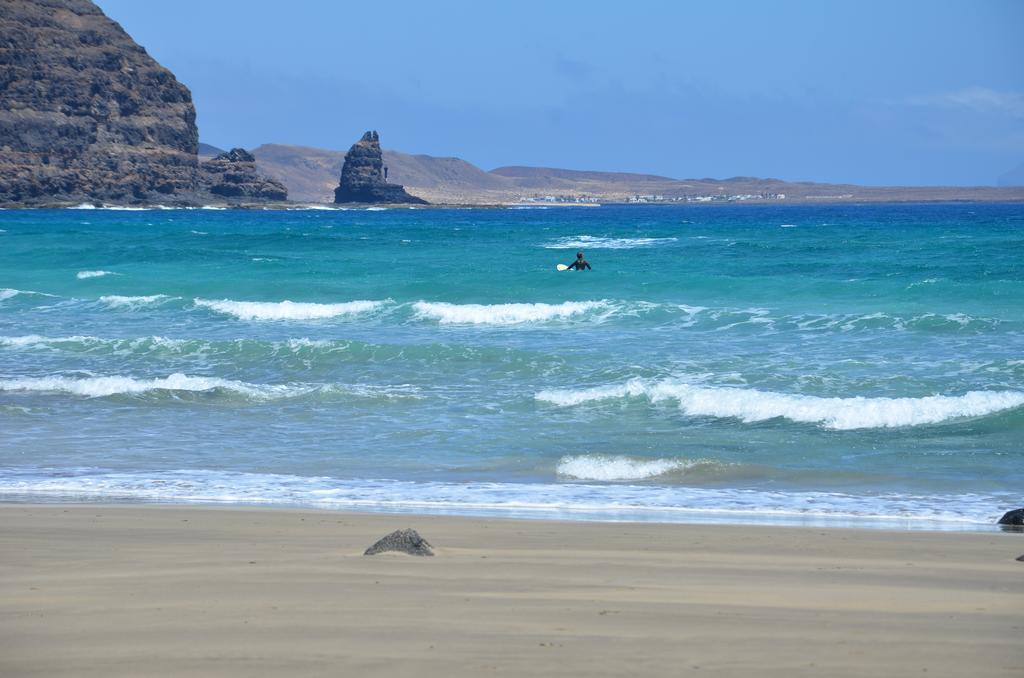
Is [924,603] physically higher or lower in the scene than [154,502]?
higher

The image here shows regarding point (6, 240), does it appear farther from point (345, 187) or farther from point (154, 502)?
point (345, 187)

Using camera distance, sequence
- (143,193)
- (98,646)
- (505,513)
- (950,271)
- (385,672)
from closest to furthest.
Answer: (385,672) < (98,646) < (505,513) < (950,271) < (143,193)

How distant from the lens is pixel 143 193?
124 meters

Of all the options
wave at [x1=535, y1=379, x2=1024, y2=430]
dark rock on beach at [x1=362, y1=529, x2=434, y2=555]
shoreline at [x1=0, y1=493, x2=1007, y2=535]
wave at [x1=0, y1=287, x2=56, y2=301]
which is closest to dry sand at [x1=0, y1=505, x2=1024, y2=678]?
dark rock on beach at [x1=362, y1=529, x2=434, y2=555]

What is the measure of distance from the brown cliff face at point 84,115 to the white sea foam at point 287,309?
98514 millimetres

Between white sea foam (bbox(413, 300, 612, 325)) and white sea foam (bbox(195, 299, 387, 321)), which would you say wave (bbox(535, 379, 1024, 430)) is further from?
white sea foam (bbox(195, 299, 387, 321))

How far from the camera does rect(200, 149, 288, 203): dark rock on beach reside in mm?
134250

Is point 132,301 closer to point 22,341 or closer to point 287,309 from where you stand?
point 287,309

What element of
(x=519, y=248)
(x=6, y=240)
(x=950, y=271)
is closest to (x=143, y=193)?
(x=6, y=240)

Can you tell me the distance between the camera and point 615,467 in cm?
1027

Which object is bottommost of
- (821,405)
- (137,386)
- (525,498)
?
(137,386)

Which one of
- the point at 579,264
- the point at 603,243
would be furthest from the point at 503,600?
the point at 603,243

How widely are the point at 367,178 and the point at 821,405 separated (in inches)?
6026

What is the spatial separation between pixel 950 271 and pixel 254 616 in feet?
90.1
